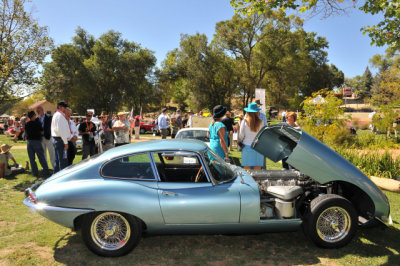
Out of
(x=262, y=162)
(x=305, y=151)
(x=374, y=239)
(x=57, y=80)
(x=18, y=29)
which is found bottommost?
(x=374, y=239)

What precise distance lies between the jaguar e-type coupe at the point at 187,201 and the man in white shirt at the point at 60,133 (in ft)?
8.86

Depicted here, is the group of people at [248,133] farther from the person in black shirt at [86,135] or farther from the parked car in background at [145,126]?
the parked car in background at [145,126]

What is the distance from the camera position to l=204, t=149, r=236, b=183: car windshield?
3.45m

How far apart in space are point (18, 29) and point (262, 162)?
26.2 feet

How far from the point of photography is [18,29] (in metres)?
7.80

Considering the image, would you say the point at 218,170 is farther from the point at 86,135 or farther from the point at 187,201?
the point at 86,135

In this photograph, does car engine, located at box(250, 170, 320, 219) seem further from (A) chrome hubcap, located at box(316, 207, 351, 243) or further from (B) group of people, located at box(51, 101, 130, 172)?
(B) group of people, located at box(51, 101, 130, 172)

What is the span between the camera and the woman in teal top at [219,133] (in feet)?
17.3

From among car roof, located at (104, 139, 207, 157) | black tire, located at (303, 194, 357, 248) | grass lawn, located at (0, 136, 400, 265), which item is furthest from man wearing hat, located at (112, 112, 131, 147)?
black tire, located at (303, 194, 357, 248)

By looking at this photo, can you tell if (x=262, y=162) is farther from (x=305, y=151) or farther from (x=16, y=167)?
(x=16, y=167)

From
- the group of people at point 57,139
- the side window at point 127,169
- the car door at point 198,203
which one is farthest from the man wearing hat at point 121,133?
the car door at point 198,203

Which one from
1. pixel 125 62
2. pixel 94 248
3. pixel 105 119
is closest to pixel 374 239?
pixel 94 248

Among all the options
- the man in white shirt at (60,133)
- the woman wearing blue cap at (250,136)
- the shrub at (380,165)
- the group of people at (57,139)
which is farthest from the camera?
the shrub at (380,165)

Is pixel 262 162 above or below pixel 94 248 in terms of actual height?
above
